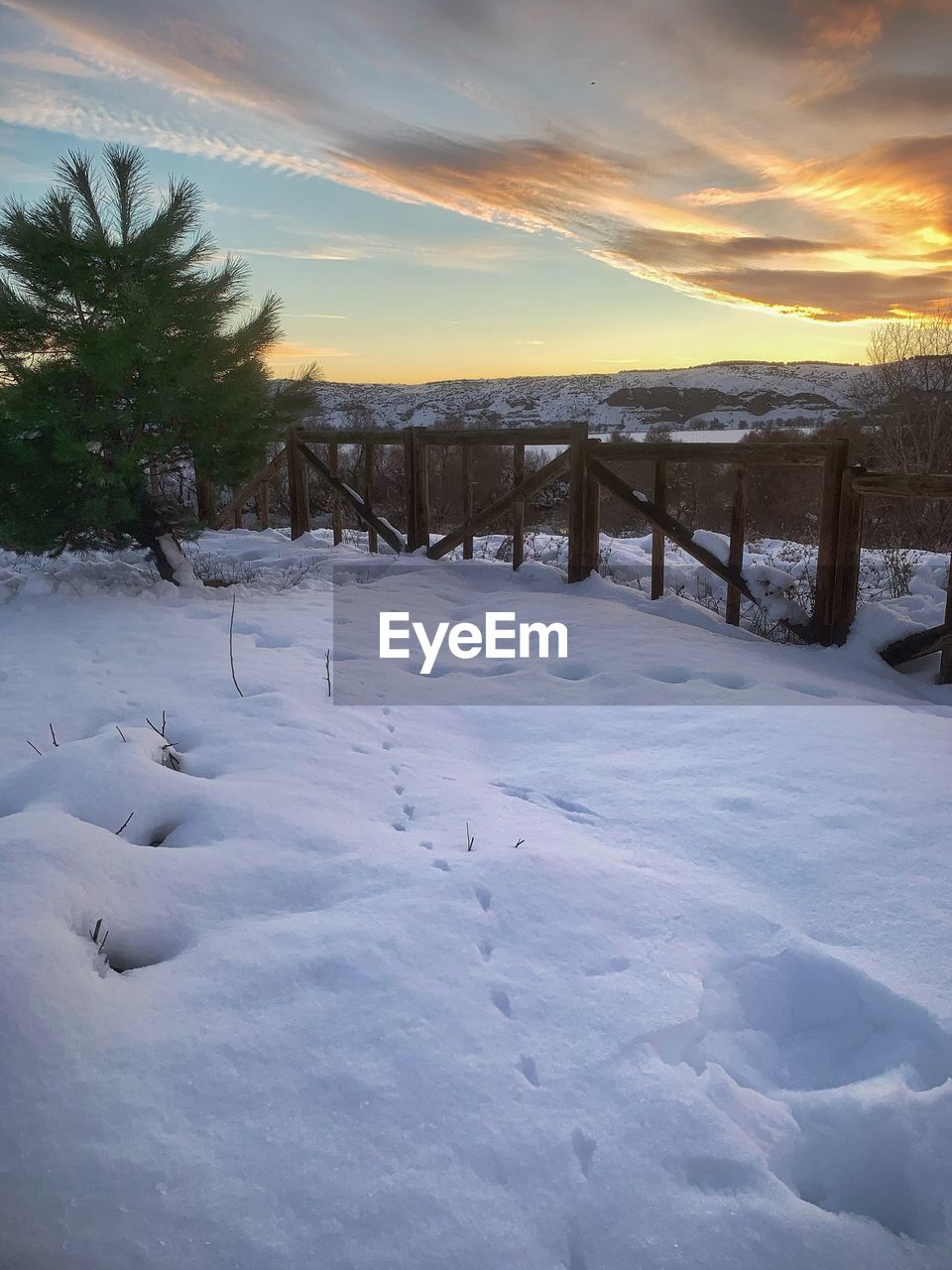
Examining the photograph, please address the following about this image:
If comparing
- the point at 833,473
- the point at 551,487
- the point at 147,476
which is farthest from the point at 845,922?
the point at 551,487

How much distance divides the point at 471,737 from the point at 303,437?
7943 mm

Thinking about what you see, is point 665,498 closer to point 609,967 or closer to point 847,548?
point 847,548

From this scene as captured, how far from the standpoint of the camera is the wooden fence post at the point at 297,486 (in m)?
11.6

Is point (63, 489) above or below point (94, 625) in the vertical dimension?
above

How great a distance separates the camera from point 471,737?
474 cm

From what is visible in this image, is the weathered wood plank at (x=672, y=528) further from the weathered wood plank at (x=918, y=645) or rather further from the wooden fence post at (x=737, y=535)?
the weathered wood plank at (x=918, y=645)

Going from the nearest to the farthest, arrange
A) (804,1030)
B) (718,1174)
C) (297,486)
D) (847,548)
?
1. (718,1174)
2. (804,1030)
3. (847,548)
4. (297,486)

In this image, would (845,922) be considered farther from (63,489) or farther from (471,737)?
(63,489)

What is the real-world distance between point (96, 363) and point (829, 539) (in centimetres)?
630

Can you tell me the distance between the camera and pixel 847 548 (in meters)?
6.75

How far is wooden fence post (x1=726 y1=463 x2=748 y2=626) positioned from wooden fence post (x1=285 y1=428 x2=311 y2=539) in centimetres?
667

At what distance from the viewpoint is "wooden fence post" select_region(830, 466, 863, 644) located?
672cm

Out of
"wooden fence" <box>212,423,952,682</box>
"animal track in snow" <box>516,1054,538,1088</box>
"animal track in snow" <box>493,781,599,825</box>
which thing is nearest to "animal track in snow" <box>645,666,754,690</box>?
"wooden fence" <box>212,423,952,682</box>

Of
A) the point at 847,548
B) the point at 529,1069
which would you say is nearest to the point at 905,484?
the point at 847,548
